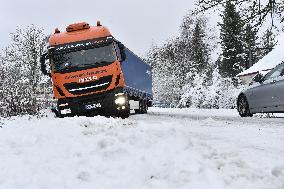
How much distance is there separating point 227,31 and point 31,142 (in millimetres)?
51668

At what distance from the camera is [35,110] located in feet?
45.9

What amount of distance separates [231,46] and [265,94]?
4448 cm

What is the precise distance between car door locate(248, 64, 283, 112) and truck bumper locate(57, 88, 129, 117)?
4.16m

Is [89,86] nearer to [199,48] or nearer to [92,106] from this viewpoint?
[92,106]

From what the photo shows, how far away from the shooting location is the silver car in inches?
432

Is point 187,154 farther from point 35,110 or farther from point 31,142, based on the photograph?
point 35,110

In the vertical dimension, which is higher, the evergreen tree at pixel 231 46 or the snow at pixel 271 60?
the evergreen tree at pixel 231 46

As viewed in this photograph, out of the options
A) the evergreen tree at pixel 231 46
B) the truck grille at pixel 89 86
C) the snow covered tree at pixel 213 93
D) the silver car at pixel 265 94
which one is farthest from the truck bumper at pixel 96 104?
the evergreen tree at pixel 231 46

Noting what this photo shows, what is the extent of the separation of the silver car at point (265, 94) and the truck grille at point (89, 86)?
438 centimetres

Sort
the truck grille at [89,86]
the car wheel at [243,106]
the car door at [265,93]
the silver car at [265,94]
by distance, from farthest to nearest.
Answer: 1. the truck grille at [89,86]
2. the car wheel at [243,106]
3. the car door at [265,93]
4. the silver car at [265,94]

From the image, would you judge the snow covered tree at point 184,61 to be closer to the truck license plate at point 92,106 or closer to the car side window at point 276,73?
the truck license plate at point 92,106

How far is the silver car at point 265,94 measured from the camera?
36.0ft

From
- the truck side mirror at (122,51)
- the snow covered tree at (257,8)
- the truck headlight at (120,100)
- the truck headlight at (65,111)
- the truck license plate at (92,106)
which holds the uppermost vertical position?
→ the snow covered tree at (257,8)

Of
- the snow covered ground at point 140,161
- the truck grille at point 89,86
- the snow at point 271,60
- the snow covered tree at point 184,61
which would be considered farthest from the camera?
the snow covered tree at point 184,61
